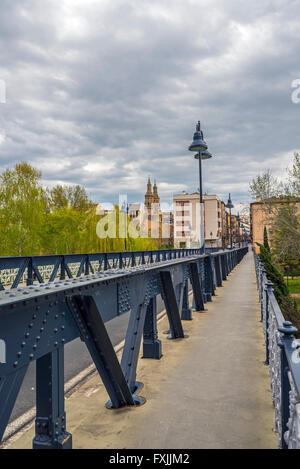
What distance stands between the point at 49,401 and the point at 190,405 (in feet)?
9.38

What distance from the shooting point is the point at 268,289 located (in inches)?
260

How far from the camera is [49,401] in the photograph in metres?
3.74

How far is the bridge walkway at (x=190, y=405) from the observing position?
15.4 ft

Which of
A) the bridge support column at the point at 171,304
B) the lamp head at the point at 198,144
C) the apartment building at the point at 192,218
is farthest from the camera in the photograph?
the apartment building at the point at 192,218

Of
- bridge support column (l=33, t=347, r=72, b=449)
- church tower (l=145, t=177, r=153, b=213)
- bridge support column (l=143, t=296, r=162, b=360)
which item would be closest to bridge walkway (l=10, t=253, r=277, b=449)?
bridge support column (l=143, t=296, r=162, b=360)

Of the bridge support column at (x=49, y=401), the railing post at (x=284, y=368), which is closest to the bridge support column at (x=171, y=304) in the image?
the bridge support column at (x=49, y=401)

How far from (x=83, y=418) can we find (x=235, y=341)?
5.57 metres

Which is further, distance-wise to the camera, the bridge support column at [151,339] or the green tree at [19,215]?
the green tree at [19,215]

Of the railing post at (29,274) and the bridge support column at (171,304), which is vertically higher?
the railing post at (29,274)

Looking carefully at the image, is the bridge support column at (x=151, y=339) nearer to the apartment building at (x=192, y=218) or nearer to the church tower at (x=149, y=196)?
the apartment building at (x=192, y=218)

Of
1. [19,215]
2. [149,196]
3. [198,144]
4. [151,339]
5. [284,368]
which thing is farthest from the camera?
[149,196]

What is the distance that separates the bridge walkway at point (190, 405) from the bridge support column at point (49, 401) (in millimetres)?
853

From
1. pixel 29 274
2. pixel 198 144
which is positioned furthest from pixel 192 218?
pixel 29 274

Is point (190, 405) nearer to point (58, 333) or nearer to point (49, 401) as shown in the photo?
point (49, 401)
